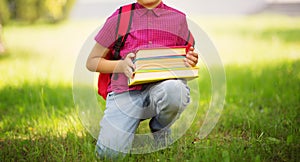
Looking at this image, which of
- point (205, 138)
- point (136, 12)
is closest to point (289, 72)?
point (205, 138)

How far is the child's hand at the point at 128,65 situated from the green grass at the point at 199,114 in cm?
41

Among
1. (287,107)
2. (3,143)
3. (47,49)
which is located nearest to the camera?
(3,143)

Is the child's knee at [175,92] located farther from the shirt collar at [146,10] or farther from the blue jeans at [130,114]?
the shirt collar at [146,10]

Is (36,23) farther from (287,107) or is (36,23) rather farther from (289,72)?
(287,107)

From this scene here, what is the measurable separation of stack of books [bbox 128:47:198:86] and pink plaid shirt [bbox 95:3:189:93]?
16 centimetres

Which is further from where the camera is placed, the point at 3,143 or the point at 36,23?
the point at 36,23

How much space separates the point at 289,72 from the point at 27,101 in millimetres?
2371

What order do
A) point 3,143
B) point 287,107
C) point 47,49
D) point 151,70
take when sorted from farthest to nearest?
point 47,49 → point 287,107 → point 3,143 → point 151,70

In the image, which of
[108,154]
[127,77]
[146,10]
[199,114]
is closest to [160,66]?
[127,77]

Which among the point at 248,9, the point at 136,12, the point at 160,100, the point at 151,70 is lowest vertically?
the point at 160,100

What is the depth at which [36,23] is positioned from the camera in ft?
36.2

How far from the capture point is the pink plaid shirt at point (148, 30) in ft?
6.97

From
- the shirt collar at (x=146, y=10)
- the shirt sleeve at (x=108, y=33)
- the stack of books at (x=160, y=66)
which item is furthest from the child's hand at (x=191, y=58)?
the shirt sleeve at (x=108, y=33)

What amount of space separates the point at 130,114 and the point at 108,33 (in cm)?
45
